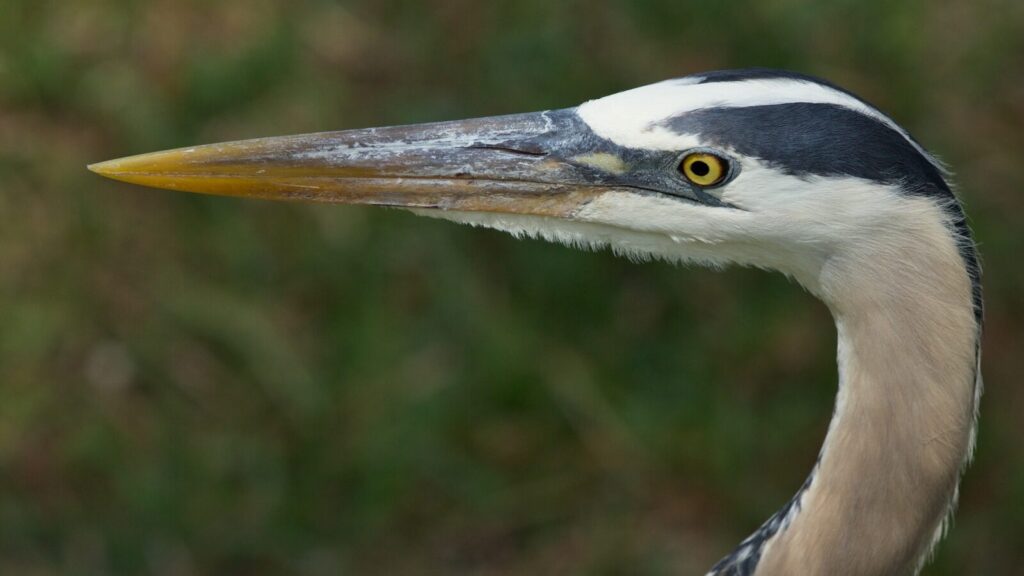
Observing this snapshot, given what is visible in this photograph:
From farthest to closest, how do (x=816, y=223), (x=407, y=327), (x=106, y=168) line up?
(x=407, y=327), (x=106, y=168), (x=816, y=223)

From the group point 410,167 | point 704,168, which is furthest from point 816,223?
point 410,167

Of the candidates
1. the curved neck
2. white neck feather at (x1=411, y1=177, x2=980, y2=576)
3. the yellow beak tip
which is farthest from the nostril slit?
the yellow beak tip

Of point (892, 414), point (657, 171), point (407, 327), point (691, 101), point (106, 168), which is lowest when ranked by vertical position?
point (407, 327)

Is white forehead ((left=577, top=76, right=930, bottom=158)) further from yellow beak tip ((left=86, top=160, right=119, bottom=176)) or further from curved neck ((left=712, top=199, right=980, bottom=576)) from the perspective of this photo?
yellow beak tip ((left=86, top=160, right=119, bottom=176))

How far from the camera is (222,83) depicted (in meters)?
4.13

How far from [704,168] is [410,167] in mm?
486

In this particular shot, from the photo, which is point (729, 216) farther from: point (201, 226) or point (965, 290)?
point (201, 226)

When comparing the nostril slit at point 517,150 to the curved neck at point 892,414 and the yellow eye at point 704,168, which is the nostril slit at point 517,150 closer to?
the yellow eye at point 704,168

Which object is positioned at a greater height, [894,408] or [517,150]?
[517,150]

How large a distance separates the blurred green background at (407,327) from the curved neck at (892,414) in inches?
60.0

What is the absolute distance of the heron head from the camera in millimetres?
1970

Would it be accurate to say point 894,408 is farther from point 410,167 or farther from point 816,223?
point 410,167

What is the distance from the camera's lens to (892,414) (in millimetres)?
2002

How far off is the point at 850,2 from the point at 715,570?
238 cm
